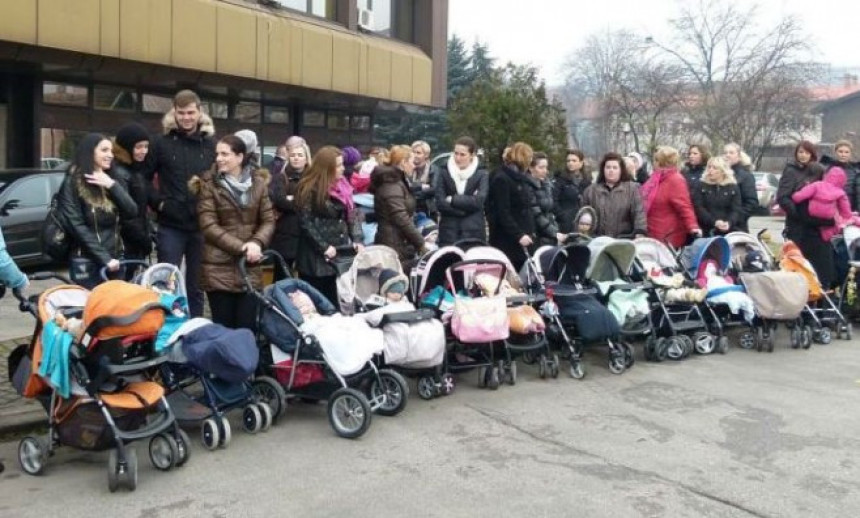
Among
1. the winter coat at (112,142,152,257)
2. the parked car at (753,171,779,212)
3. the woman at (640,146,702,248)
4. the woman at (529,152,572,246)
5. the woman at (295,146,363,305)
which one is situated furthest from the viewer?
the parked car at (753,171,779,212)

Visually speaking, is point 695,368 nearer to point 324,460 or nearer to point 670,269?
point 670,269

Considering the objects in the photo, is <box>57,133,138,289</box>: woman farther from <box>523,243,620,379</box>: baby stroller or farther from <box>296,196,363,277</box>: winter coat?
<box>523,243,620,379</box>: baby stroller

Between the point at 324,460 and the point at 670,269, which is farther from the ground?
the point at 670,269

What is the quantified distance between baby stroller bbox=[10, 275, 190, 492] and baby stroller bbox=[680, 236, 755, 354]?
216 inches

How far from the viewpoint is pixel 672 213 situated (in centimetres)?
1009

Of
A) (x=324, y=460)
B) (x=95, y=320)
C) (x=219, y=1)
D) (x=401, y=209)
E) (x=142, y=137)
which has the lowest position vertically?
(x=324, y=460)

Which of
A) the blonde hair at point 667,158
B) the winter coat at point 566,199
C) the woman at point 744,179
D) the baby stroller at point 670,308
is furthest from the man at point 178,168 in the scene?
the woman at point 744,179

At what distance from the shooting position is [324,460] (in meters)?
5.68

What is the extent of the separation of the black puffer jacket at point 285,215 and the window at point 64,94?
8825mm

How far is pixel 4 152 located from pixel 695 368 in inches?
474

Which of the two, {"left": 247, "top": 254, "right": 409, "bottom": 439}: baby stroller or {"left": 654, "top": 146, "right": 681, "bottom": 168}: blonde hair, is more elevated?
{"left": 654, "top": 146, "right": 681, "bottom": 168}: blonde hair

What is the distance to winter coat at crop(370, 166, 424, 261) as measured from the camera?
838 cm

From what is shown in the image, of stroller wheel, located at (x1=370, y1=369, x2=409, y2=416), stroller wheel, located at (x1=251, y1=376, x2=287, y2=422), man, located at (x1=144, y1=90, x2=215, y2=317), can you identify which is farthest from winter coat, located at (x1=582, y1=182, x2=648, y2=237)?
stroller wheel, located at (x1=251, y1=376, x2=287, y2=422)

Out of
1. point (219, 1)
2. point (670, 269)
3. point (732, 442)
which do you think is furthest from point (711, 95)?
point (732, 442)
